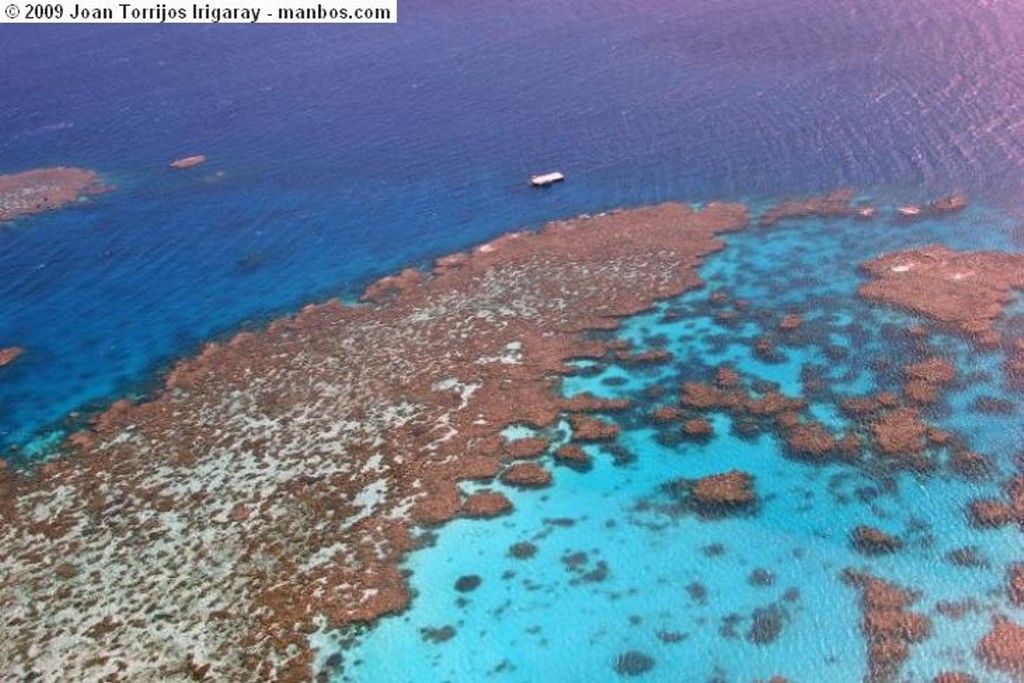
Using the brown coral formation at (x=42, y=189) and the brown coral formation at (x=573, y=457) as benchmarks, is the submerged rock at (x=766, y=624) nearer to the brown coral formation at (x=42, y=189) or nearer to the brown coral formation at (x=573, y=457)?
the brown coral formation at (x=573, y=457)

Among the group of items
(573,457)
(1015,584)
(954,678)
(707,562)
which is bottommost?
(707,562)

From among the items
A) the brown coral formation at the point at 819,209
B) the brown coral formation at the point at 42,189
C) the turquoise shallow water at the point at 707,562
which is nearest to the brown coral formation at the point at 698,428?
the turquoise shallow water at the point at 707,562

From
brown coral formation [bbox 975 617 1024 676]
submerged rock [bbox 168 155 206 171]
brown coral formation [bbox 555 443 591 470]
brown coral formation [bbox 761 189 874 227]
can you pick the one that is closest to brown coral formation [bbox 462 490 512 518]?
brown coral formation [bbox 555 443 591 470]

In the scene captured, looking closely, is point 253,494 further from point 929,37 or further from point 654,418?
point 929,37

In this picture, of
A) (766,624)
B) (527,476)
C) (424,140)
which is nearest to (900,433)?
(766,624)

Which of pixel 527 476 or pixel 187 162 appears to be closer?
pixel 527 476

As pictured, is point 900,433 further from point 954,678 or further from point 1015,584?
point 954,678
